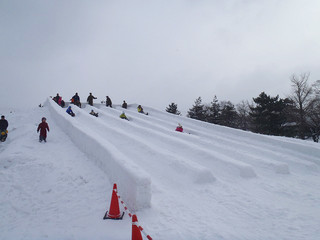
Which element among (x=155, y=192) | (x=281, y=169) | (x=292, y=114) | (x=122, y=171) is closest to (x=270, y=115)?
(x=292, y=114)

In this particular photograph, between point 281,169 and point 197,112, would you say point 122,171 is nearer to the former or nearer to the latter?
point 281,169

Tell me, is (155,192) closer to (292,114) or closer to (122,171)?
(122,171)

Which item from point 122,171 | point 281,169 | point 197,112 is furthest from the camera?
point 197,112

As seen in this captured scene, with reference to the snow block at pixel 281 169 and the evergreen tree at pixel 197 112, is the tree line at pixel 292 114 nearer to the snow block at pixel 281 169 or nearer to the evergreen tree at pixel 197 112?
the evergreen tree at pixel 197 112

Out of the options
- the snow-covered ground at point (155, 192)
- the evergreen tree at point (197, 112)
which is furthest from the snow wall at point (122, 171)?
the evergreen tree at point (197, 112)

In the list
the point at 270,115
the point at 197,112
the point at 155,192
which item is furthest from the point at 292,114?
the point at 155,192

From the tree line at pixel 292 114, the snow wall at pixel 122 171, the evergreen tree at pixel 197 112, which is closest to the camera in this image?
the snow wall at pixel 122 171

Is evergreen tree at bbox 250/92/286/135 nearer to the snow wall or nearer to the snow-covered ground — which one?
the snow-covered ground

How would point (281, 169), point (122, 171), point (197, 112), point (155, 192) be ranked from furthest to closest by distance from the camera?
point (197, 112)
point (281, 169)
point (155, 192)
point (122, 171)

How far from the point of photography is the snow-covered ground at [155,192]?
159 inches

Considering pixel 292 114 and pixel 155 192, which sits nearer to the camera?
pixel 155 192

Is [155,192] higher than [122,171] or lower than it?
lower

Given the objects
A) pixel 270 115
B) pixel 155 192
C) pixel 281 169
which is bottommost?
pixel 155 192

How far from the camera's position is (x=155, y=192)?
5590 millimetres
